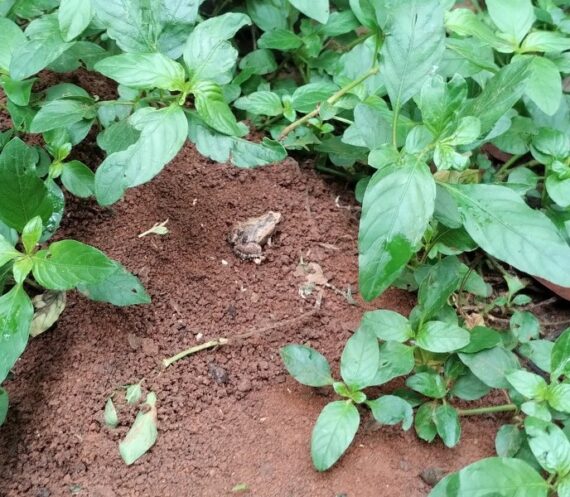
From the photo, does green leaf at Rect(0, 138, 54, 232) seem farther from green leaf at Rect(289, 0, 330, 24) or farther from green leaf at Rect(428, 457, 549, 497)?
green leaf at Rect(428, 457, 549, 497)

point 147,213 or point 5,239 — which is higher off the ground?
point 5,239

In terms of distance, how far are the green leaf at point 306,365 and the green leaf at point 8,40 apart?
3.33 feet

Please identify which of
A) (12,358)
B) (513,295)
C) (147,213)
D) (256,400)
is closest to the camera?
(12,358)

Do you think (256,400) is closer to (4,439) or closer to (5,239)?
(4,439)

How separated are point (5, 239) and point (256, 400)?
0.68 metres

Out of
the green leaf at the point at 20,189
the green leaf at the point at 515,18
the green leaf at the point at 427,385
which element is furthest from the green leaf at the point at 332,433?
the green leaf at the point at 515,18

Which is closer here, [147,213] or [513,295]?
[147,213]

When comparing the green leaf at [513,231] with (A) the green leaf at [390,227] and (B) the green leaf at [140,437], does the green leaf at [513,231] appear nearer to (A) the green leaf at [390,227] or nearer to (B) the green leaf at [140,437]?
(A) the green leaf at [390,227]

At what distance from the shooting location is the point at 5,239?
158cm

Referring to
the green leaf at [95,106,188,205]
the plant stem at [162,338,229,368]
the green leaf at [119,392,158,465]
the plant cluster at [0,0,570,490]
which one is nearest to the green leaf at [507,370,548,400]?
the plant cluster at [0,0,570,490]

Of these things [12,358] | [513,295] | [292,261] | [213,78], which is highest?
[213,78]

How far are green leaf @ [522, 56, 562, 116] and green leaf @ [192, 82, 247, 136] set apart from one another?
836mm

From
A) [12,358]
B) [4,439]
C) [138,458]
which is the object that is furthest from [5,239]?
[138,458]

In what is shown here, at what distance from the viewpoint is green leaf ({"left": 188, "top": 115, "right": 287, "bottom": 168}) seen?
1662 mm
